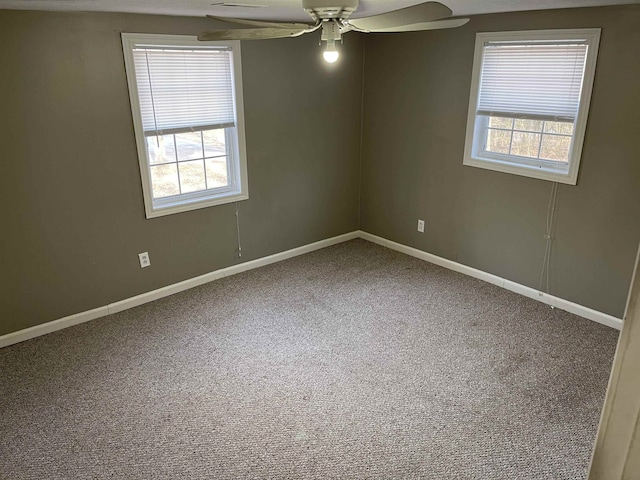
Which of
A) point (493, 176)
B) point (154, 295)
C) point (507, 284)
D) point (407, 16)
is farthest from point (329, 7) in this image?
point (507, 284)

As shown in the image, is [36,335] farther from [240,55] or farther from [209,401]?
[240,55]

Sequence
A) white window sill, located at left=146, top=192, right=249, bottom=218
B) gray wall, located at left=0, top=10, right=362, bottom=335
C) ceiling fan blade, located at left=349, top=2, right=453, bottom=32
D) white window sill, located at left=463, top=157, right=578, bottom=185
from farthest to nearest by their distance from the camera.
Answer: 1. white window sill, located at left=146, top=192, right=249, bottom=218
2. white window sill, located at left=463, top=157, right=578, bottom=185
3. gray wall, located at left=0, top=10, right=362, bottom=335
4. ceiling fan blade, located at left=349, top=2, right=453, bottom=32

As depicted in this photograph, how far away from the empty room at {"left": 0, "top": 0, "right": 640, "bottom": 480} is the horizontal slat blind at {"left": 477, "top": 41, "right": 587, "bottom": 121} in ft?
0.05

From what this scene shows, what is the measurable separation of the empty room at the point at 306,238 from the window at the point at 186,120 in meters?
0.02

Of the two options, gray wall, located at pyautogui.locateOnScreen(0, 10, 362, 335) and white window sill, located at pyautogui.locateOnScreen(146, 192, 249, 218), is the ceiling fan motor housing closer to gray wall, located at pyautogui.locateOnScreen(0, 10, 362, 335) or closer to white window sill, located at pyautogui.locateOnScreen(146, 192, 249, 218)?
gray wall, located at pyautogui.locateOnScreen(0, 10, 362, 335)

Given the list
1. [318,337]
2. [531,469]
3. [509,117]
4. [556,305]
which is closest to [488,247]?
[556,305]

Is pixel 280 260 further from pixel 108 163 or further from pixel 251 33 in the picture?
pixel 251 33

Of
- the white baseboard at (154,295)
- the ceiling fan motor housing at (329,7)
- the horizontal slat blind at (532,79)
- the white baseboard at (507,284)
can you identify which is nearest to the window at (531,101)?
the horizontal slat blind at (532,79)

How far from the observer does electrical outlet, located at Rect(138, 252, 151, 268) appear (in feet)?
12.3

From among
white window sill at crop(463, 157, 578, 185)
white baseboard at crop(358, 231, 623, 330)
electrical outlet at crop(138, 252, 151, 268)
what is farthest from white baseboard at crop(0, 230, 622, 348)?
white window sill at crop(463, 157, 578, 185)

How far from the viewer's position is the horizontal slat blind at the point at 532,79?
3.25 metres

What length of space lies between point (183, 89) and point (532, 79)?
2.64 meters

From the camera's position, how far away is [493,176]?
389 cm

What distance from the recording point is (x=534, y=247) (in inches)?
148
